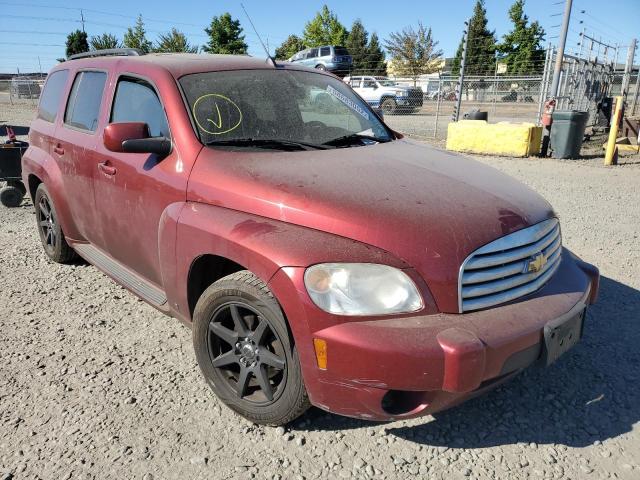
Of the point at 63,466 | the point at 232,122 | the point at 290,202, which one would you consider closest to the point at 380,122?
the point at 232,122

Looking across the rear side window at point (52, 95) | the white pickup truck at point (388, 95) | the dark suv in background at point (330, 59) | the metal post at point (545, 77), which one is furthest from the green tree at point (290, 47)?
the rear side window at point (52, 95)

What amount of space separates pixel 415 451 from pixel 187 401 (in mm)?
1262

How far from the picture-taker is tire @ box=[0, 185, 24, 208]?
6777 mm

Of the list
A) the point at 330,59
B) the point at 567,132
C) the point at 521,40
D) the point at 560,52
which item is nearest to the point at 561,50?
the point at 560,52

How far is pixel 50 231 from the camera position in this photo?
4.73 meters

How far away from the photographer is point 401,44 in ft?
158

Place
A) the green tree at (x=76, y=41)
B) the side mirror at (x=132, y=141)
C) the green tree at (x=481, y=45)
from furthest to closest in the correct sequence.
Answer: the green tree at (x=481, y=45)
the green tree at (x=76, y=41)
the side mirror at (x=132, y=141)

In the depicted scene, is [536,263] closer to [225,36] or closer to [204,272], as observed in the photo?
[204,272]

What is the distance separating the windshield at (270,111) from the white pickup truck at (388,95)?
19.8 meters

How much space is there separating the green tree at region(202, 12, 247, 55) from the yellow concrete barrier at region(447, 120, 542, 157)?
34.7 meters

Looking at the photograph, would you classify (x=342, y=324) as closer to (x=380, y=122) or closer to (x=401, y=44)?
(x=380, y=122)

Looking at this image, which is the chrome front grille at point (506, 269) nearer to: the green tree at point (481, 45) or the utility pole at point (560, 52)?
the utility pole at point (560, 52)

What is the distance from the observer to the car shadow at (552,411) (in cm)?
255

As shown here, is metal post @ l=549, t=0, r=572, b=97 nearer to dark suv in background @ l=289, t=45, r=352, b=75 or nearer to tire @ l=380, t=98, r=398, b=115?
tire @ l=380, t=98, r=398, b=115
